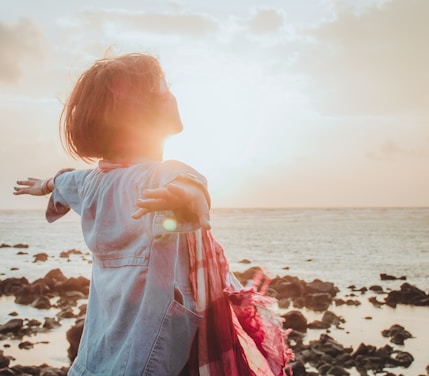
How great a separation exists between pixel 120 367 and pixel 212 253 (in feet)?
1.73

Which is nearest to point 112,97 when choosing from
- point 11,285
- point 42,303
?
point 42,303

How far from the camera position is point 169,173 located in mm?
1966

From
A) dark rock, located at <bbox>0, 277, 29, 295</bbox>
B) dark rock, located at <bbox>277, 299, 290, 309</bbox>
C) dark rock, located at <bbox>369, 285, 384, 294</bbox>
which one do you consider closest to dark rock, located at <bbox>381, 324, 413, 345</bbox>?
dark rock, located at <bbox>277, 299, 290, 309</bbox>

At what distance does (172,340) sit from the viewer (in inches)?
76.4

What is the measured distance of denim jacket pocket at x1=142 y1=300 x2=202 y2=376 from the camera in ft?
6.29

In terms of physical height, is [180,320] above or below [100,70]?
below

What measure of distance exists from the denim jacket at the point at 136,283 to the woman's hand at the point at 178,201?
0.15 feet

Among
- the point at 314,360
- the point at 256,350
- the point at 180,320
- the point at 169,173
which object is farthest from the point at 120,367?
the point at 314,360

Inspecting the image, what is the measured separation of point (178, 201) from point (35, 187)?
1.27 metres

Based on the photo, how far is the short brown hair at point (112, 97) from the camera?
2.20 metres

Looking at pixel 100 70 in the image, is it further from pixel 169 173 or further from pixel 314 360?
pixel 314 360

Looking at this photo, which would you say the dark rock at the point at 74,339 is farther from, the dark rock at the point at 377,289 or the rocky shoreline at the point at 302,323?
the dark rock at the point at 377,289

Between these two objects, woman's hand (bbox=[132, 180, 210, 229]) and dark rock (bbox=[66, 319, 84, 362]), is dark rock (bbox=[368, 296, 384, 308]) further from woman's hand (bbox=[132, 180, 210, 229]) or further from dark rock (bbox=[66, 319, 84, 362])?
woman's hand (bbox=[132, 180, 210, 229])

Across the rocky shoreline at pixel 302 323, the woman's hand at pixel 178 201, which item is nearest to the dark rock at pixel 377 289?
the rocky shoreline at pixel 302 323
